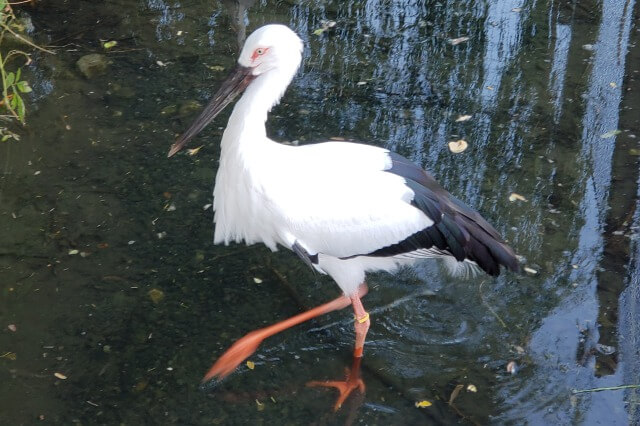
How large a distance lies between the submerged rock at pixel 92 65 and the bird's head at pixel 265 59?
7.48 feet

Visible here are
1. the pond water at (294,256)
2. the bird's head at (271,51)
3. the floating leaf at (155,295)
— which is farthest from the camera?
the floating leaf at (155,295)

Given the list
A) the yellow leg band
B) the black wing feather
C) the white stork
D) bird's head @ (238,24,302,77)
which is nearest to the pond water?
the yellow leg band

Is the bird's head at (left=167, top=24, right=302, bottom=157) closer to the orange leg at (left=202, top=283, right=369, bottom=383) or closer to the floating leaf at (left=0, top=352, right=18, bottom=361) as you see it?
the orange leg at (left=202, top=283, right=369, bottom=383)

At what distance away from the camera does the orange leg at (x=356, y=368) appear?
3760 mm

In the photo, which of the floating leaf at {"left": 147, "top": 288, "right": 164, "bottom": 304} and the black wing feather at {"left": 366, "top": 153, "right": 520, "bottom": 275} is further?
the floating leaf at {"left": 147, "top": 288, "right": 164, "bottom": 304}

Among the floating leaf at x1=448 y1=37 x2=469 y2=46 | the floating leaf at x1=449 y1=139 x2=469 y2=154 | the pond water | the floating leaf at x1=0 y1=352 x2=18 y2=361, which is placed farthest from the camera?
the floating leaf at x1=448 y1=37 x2=469 y2=46

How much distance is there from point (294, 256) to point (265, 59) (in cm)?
125

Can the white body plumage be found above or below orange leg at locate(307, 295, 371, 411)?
above

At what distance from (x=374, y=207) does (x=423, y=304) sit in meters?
0.77

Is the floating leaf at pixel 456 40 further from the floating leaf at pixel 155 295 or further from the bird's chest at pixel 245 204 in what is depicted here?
the floating leaf at pixel 155 295

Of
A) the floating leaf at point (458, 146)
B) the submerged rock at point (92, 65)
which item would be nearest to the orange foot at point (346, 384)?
the floating leaf at point (458, 146)

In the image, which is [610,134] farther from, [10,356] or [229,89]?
[10,356]

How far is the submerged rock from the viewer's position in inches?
227

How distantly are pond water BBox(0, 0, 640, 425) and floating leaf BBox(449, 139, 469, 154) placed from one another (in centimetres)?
4
